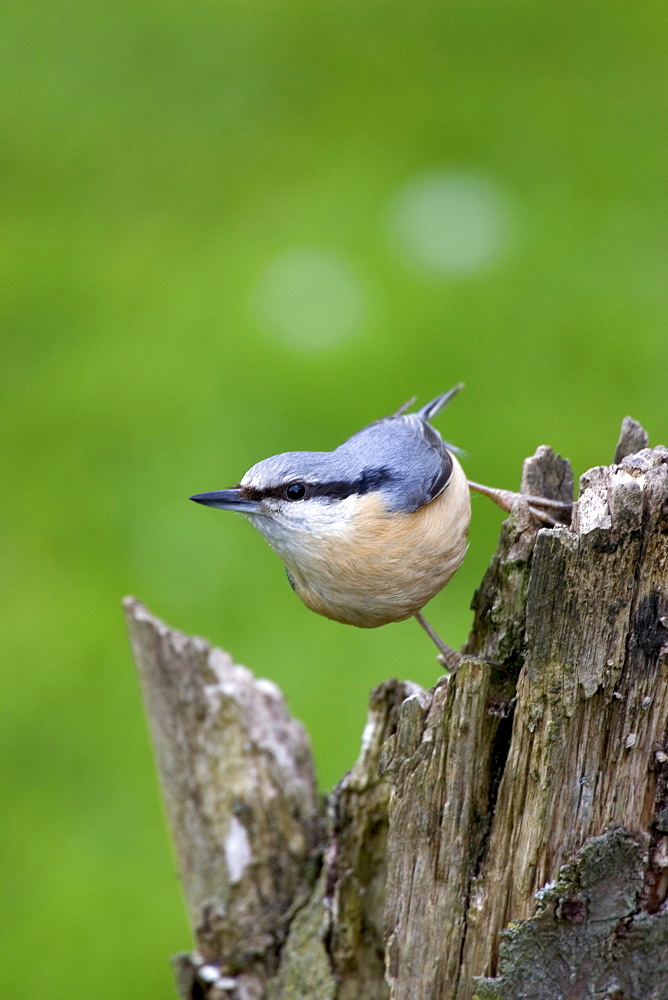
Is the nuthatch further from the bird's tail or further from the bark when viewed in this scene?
the bird's tail

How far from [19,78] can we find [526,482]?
7.77 meters

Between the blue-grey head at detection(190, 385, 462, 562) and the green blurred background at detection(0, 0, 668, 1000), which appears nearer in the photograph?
the blue-grey head at detection(190, 385, 462, 562)

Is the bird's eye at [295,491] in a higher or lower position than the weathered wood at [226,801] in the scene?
higher

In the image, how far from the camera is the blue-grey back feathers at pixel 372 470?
10.1 ft

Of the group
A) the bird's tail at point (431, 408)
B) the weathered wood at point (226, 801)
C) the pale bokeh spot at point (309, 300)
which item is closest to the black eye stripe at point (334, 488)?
the weathered wood at point (226, 801)

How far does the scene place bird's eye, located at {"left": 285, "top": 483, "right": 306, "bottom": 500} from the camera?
310cm

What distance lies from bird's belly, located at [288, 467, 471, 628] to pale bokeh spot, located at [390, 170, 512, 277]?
4.39 metres

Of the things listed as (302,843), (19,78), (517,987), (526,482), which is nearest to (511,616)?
(526,482)

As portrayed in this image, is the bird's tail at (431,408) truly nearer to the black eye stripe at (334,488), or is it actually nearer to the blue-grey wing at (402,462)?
the blue-grey wing at (402,462)

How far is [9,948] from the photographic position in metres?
4.73

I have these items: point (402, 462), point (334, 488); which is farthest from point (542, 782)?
point (402, 462)

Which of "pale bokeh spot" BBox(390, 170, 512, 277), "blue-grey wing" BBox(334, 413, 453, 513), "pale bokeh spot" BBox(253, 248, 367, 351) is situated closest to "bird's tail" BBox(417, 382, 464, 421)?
"blue-grey wing" BBox(334, 413, 453, 513)

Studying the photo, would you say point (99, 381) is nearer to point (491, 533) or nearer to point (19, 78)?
point (491, 533)

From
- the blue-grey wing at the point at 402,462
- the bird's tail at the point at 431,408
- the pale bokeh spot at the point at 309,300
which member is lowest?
the blue-grey wing at the point at 402,462
